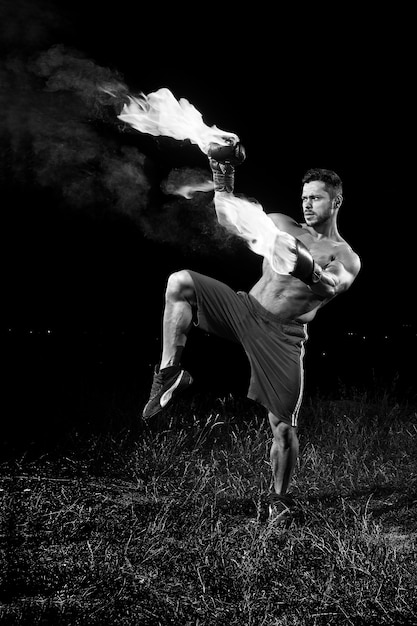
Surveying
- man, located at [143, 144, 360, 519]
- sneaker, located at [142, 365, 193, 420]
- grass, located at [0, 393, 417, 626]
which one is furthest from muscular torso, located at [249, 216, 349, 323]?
grass, located at [0, 393, 417, 626]

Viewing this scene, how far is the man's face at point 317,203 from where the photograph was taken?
3.92 metres

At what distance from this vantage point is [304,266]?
3.35 metres

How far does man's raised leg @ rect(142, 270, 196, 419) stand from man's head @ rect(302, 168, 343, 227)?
2.93 ft

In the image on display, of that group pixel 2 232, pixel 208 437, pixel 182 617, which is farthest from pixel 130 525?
pixel 2 232

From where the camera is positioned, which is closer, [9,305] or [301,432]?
[301,432]

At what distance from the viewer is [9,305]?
320 inches

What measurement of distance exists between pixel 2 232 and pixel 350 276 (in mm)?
5152

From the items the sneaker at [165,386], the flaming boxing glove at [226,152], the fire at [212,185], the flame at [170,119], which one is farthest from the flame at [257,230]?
the sneaker at [165,386]

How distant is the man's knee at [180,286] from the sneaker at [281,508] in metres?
1.43

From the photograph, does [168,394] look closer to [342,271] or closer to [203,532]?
[203,532]

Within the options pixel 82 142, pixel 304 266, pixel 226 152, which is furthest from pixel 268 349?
pixel 82 142

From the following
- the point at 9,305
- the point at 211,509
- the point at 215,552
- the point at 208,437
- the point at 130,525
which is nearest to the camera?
the point at 215,552

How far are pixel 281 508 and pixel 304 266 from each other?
5.29ft

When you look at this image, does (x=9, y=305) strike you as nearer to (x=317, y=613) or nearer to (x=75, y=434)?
(x=75, y=434)
